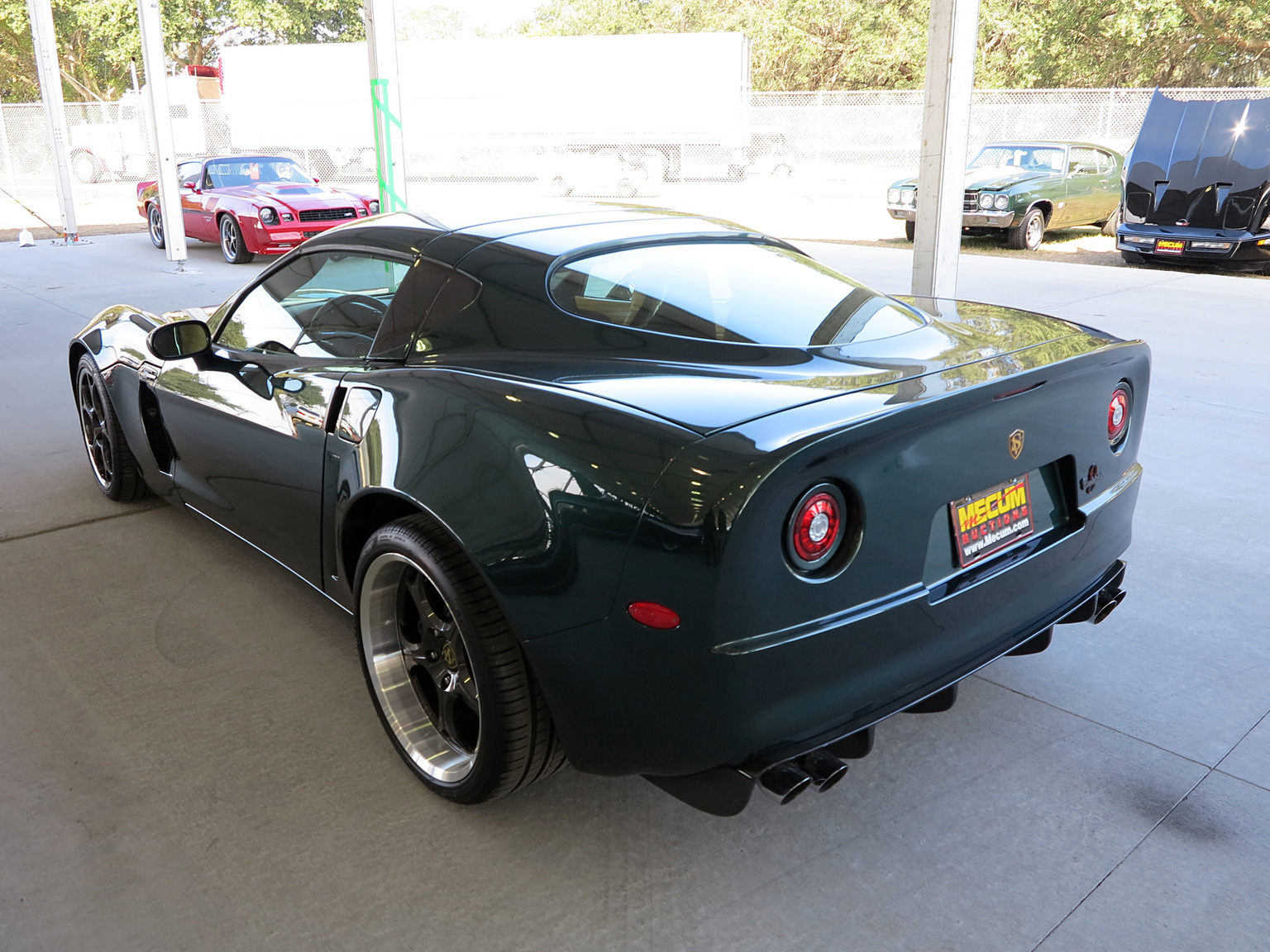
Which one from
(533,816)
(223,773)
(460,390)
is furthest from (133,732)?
(460,390)

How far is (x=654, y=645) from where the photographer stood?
1900 millimetres

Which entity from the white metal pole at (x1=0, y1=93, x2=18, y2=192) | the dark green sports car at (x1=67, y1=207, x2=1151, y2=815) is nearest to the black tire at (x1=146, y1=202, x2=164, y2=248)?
the white metal pole at (x1=0, y1=93, x2=18, y2=192)

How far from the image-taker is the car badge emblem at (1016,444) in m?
2.24

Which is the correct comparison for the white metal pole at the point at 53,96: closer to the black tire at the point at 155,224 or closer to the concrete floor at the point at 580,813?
the black tire at the point at 155,224

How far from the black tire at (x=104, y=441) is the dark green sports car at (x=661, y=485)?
1.21 meters

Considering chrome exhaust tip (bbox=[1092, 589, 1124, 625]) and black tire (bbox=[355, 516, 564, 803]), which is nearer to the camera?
black tire (bbox=[355, 516, 564, 803])

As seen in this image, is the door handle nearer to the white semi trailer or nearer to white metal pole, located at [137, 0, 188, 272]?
white metal pole, located at [137, 0, 188, 272]

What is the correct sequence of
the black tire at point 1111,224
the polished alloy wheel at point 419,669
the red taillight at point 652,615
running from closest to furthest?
the red taillight at point 652,615 → the polished alloy wheel at point 419,669 → the black tire at point 1111,224

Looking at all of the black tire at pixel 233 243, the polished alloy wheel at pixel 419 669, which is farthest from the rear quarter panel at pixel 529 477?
the black tire at pixel 233 243

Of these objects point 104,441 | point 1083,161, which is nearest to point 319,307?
point 104,441

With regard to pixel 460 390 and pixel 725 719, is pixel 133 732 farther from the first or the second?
pixel 725 719

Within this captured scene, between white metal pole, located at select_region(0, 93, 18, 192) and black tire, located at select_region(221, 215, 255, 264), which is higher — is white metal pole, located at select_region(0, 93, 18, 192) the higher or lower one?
the higher one

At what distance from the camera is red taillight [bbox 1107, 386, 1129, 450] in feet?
8.50

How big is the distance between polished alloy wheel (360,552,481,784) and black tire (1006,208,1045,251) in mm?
13325
